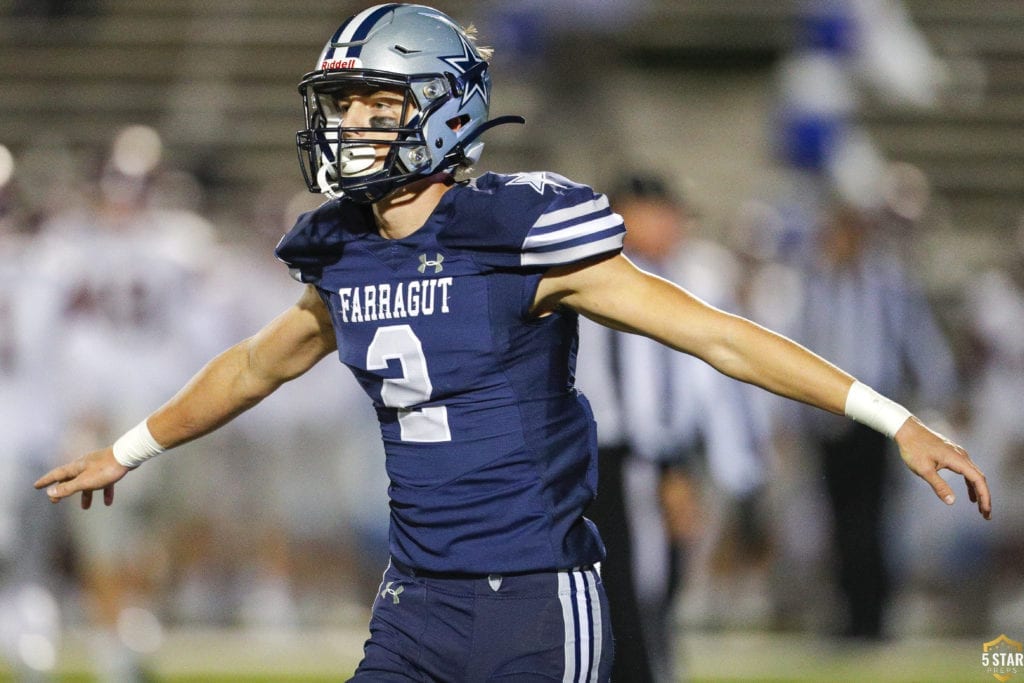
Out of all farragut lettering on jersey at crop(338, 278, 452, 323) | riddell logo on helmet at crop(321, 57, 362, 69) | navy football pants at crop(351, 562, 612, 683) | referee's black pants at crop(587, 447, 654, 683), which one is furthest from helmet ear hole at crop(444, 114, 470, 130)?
referee's black pants at crop(587, 447, 654, 683)

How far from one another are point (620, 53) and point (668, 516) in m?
9.75

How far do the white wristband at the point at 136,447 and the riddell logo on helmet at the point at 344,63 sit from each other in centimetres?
108

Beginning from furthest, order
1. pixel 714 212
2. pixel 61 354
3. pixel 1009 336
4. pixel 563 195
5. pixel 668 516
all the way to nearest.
Answer: 1. pixel 714 212
2. pixel 1009 336
3. pixel 61 354
4. pixel 668 516
5. pixel 563 195

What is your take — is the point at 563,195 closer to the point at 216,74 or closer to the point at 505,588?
the point at 505,588

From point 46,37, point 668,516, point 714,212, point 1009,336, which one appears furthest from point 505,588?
point 46,37

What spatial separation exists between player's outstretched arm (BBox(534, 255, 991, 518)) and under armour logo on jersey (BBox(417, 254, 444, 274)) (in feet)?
0.72

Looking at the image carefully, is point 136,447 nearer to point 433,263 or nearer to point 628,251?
point 433,263

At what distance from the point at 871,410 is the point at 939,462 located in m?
0.18

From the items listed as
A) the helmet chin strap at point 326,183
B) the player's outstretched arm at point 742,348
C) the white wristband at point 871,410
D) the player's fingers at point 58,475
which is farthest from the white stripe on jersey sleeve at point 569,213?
the player's fingers at point 58,475

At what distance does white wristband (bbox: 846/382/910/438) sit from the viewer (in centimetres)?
338

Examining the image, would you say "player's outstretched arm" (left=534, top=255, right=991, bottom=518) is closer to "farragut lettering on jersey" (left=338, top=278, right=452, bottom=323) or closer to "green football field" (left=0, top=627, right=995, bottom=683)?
"farragut lettering on jersey" (left=338, top=278, right=452, bottom=323)

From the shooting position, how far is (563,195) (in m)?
3.42

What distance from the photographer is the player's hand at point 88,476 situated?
13.1 feet

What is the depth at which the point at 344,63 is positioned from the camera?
11.7 feet
